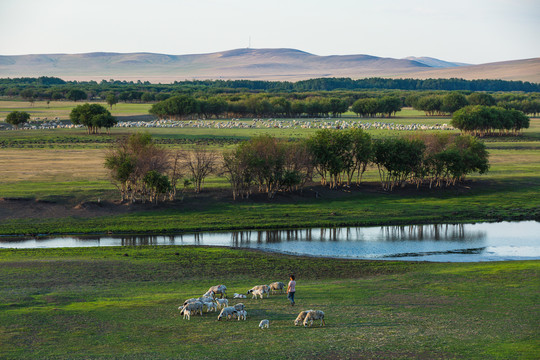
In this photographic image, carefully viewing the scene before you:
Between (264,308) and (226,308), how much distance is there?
8.71 ft

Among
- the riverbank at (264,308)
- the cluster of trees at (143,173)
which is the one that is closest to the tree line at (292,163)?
the cluster of trees at (143,173)

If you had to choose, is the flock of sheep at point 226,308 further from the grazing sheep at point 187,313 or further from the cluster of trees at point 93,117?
the cluster of trees at point 93,117

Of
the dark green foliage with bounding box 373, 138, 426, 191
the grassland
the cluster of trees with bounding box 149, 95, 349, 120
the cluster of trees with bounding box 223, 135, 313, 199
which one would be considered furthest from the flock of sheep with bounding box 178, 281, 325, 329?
the cluster of trees with bounding box 149, 95, 349, 120

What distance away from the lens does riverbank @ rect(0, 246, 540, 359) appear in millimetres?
21062

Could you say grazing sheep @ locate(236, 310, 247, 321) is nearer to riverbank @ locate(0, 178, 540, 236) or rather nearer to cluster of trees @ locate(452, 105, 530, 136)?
riverbank @ locate(0, 178, 540, 236)

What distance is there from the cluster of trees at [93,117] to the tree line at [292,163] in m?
55.7

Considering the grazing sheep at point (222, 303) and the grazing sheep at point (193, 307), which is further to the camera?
the grazing sheep at point (222, 303)

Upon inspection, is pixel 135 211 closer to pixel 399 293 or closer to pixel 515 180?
pixel 399 293

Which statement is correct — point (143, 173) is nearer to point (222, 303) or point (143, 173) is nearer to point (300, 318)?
point (222, 303)

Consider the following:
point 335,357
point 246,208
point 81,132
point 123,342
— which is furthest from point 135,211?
point 81,132

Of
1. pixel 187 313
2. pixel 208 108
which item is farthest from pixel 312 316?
pixel 208 108

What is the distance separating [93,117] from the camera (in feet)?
414

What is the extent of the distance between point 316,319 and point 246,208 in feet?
121

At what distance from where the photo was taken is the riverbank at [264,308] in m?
21.1
